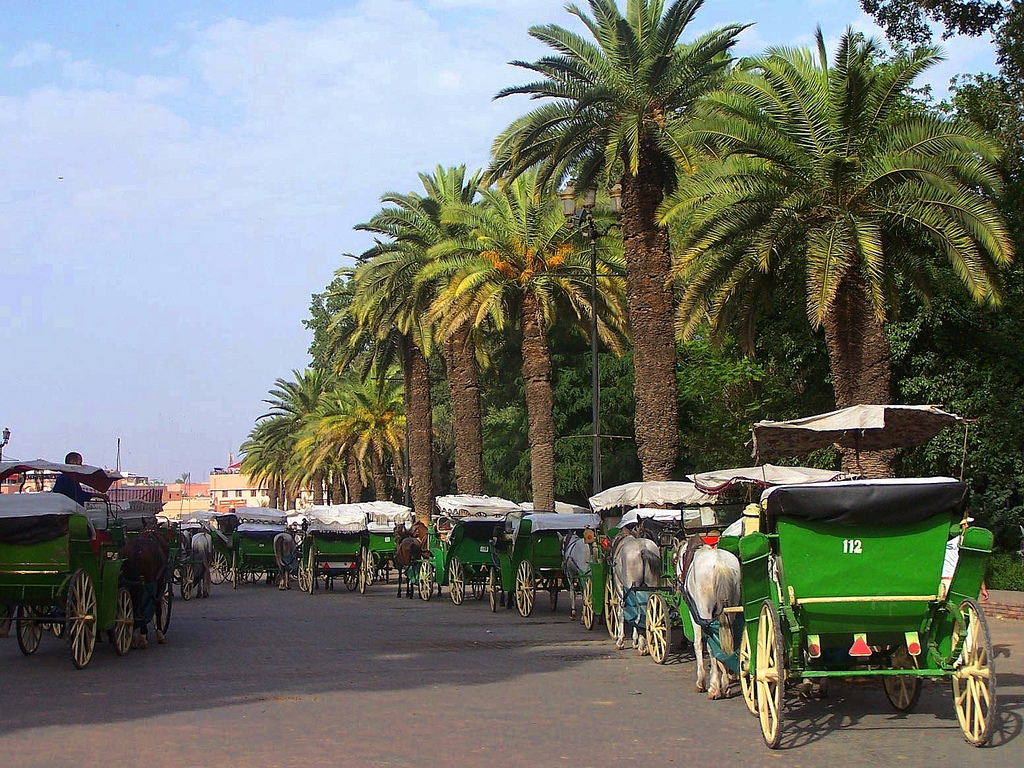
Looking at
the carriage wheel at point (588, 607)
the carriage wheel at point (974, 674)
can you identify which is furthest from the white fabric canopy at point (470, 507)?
the carriage wheel at point (974, 674)

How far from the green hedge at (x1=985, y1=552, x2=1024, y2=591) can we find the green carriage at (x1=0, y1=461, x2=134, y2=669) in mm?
17203

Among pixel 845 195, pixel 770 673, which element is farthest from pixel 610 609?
pixel 770 673

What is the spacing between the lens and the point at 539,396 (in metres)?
34.1

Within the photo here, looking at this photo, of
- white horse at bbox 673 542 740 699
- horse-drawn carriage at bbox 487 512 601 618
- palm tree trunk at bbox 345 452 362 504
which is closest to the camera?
white horse at bbox 673 542 740 699

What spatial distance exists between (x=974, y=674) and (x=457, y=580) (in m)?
17.2

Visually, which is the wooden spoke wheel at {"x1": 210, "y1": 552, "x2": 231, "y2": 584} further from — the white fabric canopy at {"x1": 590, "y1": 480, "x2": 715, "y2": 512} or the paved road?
the paved road

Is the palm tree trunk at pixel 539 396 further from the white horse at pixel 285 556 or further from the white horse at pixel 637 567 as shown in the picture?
the white horse at pixel 637 567

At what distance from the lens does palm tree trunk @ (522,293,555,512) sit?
33.9 meters

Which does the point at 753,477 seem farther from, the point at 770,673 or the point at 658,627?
the point at 770,673

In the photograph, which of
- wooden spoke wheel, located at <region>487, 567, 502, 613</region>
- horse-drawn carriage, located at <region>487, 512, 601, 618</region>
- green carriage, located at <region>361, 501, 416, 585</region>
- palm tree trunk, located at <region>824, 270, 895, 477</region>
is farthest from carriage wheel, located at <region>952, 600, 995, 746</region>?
green carriage, located at <region>361, 501, 416, 585</region>

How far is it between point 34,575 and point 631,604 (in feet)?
23.5

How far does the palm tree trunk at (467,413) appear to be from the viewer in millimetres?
38219

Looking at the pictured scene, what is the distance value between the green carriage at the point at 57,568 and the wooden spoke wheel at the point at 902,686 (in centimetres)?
874

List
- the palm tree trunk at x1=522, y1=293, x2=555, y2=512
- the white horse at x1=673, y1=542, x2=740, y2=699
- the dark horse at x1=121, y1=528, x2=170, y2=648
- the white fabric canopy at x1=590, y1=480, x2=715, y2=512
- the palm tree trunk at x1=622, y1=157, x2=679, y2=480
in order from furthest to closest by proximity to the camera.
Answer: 1. the palm tree trunk at x1=522, y1=293, x2=555, y2=512
2. the palm tree trunk at x1=622, y1=157, x2=679, y2=480
3. the white fabric canopy at x1=590, y1=480, x2=715, y2=512
4. the dark horse at x1=121, y1=528, x2=170, y2=648
5. the white horse at x1=673, y1=542, x2=740, y2=699
